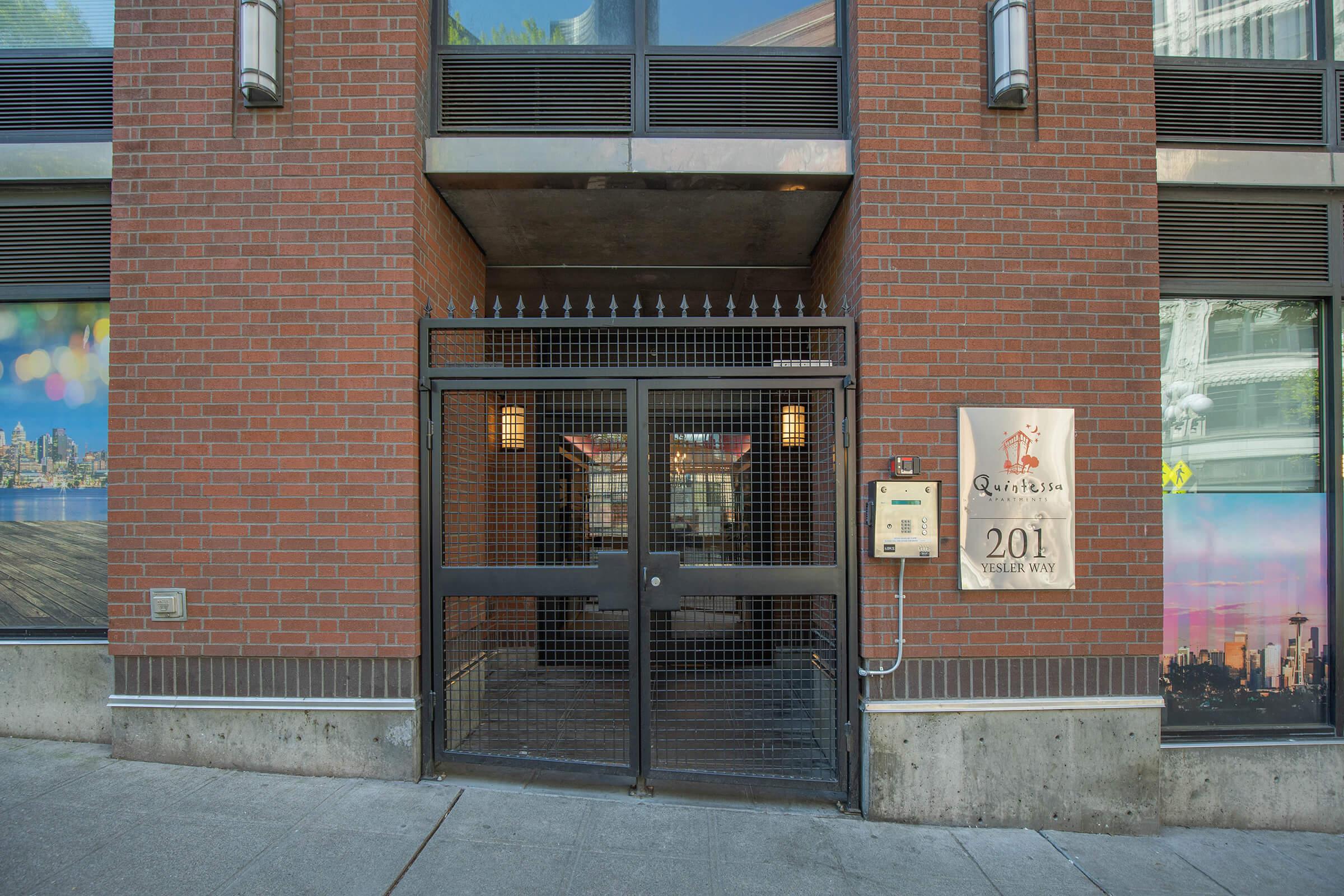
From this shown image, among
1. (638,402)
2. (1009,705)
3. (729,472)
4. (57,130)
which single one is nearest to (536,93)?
(638,402)

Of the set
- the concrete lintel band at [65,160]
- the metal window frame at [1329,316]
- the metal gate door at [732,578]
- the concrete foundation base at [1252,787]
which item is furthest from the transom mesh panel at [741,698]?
the concrete lintel band at [65,160]

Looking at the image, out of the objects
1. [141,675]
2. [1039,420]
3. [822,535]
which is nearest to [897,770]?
[822,535]

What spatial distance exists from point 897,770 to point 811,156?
13.4 ft

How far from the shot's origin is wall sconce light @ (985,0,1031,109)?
3969 millimetres

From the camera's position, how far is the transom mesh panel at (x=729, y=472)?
14.0 ft

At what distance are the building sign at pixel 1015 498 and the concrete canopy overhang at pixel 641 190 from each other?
2024mm

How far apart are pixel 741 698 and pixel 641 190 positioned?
12.1ft

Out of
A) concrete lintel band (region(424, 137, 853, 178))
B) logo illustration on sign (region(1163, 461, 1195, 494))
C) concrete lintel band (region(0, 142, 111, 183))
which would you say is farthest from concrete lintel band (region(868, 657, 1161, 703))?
concrete lintel band (region(0, 142, 111, 183))

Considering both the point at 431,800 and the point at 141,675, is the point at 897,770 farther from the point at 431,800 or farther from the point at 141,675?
the point at 141,675

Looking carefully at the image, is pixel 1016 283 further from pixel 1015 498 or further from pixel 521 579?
pixel 521 579

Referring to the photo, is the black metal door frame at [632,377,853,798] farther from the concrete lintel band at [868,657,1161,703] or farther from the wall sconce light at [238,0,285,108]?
the wall sconce light at [238,0,285,108]

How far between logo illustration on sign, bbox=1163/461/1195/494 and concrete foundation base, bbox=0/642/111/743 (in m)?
7.87

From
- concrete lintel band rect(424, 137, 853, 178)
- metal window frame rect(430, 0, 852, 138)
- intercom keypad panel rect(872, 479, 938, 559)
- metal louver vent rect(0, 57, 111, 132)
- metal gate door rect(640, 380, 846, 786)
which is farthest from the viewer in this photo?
metal louver vent rect(0, 57, 111, 132)

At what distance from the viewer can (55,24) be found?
4.79 m
